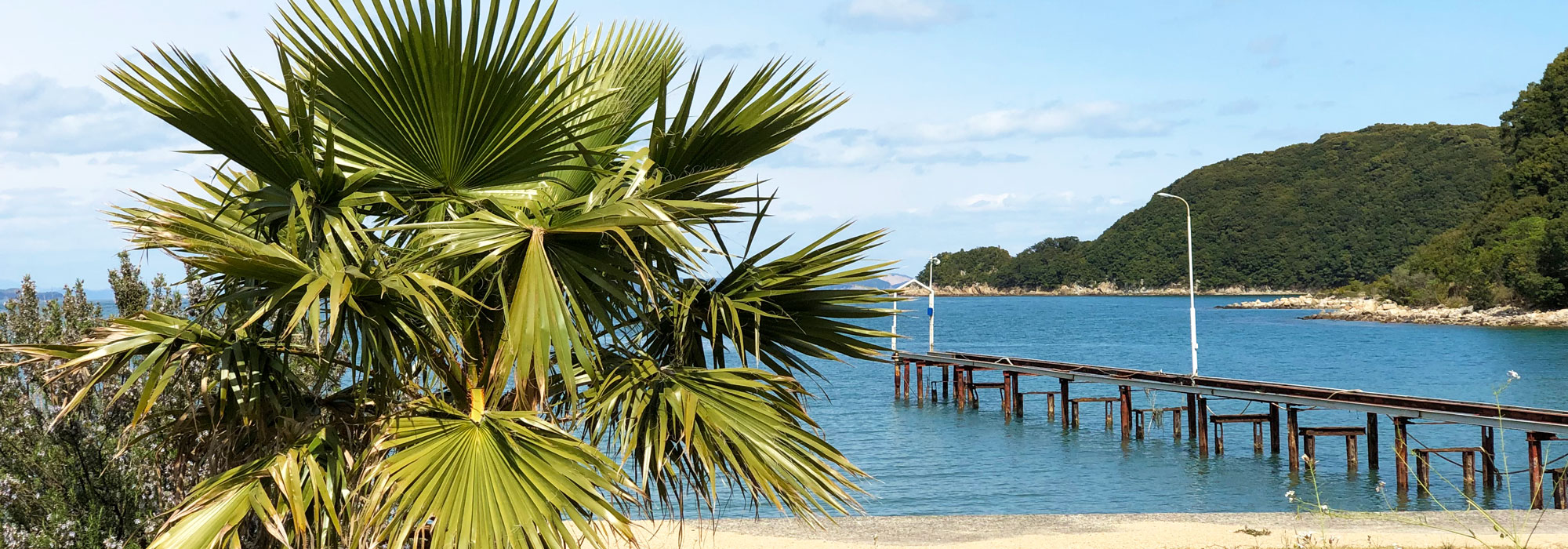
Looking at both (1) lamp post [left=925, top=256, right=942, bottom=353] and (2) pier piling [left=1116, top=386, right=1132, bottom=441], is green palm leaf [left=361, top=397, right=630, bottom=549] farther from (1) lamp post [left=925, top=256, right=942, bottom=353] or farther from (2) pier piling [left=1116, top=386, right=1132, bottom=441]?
(2) pier piling [left=1116, top=386, right=1132, bottom=441]

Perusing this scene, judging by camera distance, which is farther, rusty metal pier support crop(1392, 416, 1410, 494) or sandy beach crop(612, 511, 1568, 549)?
rusty metal pier support crop(1392, 416, 1410, 494)

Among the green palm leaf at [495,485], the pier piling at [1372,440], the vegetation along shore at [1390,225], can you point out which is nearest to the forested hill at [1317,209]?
the vegetation along shore at [1390,225]

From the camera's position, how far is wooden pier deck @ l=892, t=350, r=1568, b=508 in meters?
18.5

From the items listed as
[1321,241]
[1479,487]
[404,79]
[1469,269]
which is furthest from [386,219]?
[1321,241]

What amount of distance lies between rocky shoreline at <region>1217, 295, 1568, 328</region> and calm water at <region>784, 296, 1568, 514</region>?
4227 mm

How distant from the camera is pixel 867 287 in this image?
4875mm

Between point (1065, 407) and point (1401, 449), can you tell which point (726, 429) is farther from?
point (1065, 407)

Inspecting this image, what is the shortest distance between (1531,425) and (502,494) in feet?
63.6

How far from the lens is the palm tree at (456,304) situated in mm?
4012

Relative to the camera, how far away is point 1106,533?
1118 cm

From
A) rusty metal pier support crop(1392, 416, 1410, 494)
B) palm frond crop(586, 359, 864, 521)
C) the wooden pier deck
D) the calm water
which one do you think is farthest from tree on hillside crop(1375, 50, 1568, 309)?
palm frond crop(586, 359, 864, 521)

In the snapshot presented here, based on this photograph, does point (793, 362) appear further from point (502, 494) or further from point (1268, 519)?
point (1268, 519)

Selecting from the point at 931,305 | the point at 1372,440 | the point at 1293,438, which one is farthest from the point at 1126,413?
the point at 931,305

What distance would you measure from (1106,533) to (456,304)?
8332 millimetres
